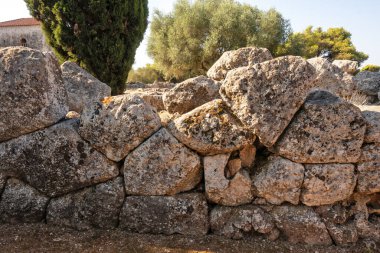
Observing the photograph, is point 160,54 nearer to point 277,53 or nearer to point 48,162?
point 277,53

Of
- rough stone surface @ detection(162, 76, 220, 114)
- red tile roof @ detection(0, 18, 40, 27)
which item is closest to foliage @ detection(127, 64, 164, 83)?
red tile roof @ detection(0, 18, 40, 27)

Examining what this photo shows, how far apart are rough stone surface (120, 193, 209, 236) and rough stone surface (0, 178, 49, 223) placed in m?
0.97

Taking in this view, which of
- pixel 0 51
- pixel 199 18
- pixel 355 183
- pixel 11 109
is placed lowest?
pixel 355 183

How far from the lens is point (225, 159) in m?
3.24

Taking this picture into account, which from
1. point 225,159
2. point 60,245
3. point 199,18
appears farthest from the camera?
point 199,18

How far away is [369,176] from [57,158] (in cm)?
330

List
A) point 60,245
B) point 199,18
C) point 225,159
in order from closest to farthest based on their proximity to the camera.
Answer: point 60,245
point 225,159
point 199,18

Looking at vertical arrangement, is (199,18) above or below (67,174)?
above

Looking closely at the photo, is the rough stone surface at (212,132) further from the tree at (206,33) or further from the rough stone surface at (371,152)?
the tree at (206,33)

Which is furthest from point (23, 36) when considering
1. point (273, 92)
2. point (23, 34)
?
point (273, 92)

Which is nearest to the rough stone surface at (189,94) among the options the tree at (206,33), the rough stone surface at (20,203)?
the rough stone surface at (20,203)

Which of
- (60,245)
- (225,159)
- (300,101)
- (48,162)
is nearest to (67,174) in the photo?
(48,162)

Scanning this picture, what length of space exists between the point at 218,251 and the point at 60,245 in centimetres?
157

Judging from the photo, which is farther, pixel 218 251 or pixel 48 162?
pixel 48 162
